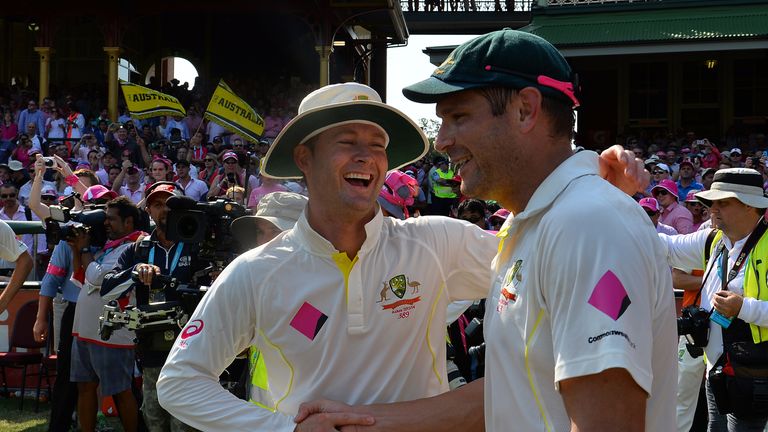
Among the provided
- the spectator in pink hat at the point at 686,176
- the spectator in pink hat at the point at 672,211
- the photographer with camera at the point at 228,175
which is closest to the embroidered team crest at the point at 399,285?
the spectator in pink hat at the point at 672,211

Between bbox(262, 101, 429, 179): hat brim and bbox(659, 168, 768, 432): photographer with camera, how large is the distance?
259 centimetres

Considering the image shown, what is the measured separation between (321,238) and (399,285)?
28 cm

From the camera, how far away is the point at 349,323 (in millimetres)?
2846

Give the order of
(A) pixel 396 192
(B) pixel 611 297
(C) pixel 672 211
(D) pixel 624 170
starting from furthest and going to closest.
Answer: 1. (C) pixel 672 211
2. (A) pixel 396 192
3. (D) pixel 624 170
4. (B) pixel 611 297

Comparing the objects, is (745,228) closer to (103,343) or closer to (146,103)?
(103,343)

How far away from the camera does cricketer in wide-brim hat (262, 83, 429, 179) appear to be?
3.03m

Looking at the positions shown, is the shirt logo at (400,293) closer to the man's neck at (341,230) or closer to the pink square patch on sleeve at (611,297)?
the man's neck at (341,230)

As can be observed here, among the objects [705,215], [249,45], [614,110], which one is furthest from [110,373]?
[249,45]

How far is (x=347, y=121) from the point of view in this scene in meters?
3.03

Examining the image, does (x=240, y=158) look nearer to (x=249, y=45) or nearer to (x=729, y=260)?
(x=729, y=260)

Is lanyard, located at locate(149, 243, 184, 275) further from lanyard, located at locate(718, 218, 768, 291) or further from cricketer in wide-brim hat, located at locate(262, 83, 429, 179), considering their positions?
lanyard, located at locate(718, 218, 768, 291)

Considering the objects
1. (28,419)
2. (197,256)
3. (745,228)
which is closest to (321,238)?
(197,256)

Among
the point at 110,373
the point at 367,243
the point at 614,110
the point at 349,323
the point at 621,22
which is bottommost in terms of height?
the point at 110,373

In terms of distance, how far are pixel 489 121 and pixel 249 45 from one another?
24.9 meters
